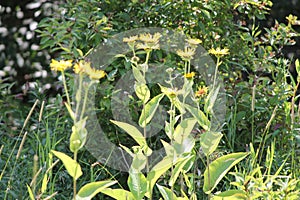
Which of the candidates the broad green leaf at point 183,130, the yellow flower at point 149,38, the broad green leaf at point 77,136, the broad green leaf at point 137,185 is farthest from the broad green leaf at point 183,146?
the broad green leaf at point 77,136

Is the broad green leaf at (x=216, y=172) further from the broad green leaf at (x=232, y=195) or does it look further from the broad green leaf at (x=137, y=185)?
the broad green leaf at (x=137, y=185)

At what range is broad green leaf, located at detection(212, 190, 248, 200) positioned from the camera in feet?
6.39

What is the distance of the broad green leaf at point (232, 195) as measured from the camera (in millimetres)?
1949

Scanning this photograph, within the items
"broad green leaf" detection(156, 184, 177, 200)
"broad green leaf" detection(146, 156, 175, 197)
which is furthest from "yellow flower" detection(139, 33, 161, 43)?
"broad green leaf" detection(156, 184, 177, 200)

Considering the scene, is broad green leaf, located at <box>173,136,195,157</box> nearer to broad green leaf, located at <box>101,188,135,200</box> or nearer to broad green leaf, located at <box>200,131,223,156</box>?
broad green leaf, located at <box>200,131,223,156</box>

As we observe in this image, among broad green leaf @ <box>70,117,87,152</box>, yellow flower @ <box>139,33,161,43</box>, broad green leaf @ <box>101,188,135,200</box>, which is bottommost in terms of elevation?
broad green leaf @ <box>101,188,135,200</box>

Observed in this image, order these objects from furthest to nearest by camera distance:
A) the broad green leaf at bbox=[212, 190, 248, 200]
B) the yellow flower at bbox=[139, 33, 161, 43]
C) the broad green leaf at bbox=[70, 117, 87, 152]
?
the broad green leaf at bbox=[212, 190, 248, 200] → the yellow flower at bbox=[139, 33, 161, 43] → the broad green leaf at bbox=[70, 117, 87, 152]

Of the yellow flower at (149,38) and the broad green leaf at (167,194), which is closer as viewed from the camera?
the yellow flower at (149,38)

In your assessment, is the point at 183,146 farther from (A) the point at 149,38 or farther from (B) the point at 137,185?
(A) the point at 149,38

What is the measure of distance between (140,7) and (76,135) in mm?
1676

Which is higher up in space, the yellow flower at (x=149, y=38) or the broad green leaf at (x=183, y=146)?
the yellow flower at (x=149, y=38)

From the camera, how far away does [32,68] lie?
4254 millimetres

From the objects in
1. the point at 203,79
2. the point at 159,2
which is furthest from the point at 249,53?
the point at 159,2

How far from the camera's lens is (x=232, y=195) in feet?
6.48
